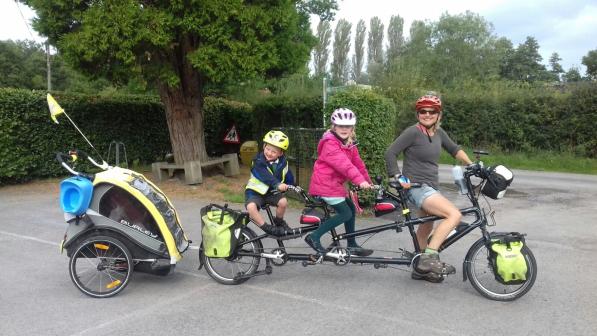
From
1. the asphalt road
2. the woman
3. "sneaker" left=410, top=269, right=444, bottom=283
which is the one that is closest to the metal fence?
the asphalt road

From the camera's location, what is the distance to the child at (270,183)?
16.1ft

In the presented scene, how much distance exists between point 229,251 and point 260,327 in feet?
3.19

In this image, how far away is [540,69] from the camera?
211 ft

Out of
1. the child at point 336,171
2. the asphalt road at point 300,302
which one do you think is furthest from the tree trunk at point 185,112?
the child at point 336,171

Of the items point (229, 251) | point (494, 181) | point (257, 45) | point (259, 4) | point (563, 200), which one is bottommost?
point (563, 200)

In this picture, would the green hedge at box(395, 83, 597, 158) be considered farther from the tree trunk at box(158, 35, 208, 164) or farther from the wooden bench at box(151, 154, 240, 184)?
the tree trunk at box(158, 35, 208, 164)

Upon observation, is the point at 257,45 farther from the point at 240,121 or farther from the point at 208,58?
the point at 240,121

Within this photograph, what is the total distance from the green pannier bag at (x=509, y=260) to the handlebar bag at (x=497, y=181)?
0.40 metres

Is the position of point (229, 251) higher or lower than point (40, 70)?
lower

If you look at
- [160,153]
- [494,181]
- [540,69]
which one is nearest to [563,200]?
[494,181]

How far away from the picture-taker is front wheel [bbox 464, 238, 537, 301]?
168 inches

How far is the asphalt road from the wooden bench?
4705 millimetres

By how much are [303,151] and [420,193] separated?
15.3 ft

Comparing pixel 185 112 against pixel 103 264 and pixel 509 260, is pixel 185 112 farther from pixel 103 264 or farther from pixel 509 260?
pixel 509 260
